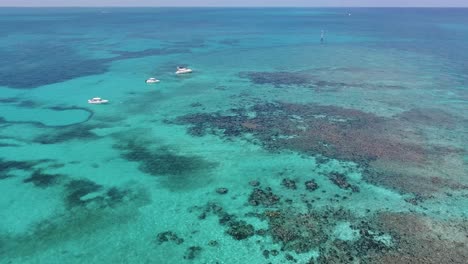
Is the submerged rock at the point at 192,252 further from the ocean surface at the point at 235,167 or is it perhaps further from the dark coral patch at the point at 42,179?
the dark coral patch at the point at 42,179

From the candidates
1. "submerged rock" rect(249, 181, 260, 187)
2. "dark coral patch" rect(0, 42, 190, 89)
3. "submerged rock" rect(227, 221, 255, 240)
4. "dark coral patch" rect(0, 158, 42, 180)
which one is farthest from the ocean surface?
"dark coral patch" rect(0, 42, 190, 89)

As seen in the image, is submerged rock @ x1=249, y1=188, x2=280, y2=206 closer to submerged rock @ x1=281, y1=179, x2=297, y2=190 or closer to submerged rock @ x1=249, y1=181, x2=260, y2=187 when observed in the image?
submerged rock @ x1=249, y1=181, x2=260, y2=187

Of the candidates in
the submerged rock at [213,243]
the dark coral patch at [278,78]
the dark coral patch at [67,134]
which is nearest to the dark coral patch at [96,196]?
the submerged rock at [213,243]

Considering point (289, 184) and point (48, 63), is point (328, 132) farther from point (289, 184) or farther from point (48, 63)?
point (48, 63)

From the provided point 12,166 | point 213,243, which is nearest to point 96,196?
point 12,166

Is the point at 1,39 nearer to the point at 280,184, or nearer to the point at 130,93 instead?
the point at 130,93

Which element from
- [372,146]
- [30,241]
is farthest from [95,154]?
[372,146]
